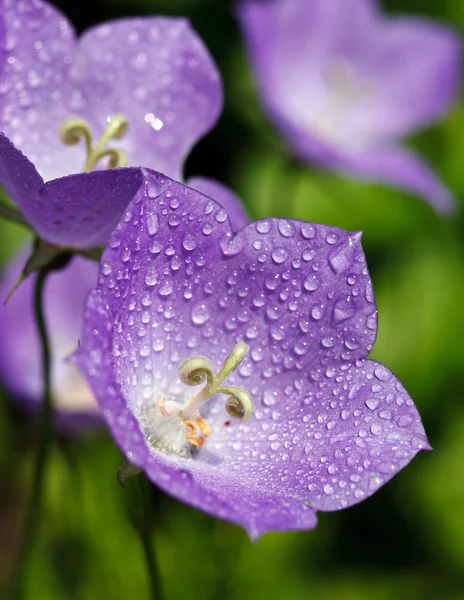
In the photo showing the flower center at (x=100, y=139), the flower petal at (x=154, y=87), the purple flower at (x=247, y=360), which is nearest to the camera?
the purple flower at (x=247, y=360)

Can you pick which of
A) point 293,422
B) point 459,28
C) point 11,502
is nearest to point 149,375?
point 293,422

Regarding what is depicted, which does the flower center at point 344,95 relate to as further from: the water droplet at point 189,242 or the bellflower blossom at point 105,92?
the water droplet at point 189,242

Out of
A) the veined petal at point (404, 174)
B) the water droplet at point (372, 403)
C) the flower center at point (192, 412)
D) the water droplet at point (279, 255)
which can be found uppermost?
the water droplet at point (279, 255)

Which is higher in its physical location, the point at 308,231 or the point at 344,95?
the point at 308,231

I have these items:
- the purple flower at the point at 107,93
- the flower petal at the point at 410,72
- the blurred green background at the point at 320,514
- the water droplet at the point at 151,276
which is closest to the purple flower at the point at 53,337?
the blurred green background at the point at 320,514

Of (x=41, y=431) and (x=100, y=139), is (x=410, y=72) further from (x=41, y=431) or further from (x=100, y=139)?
(x=41, y=431)

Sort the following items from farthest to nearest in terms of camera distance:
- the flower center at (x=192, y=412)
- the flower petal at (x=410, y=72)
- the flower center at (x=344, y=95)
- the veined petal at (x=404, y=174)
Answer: the flower center at (x=344, y=95) → the flower petal at (x=410, y=72) → the veined petal at (x=404, y=174) → the flower center at (x=192, y=412)

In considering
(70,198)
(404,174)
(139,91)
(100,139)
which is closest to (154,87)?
(139,91)

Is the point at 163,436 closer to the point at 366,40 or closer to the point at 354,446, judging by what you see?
the point at 354,446
